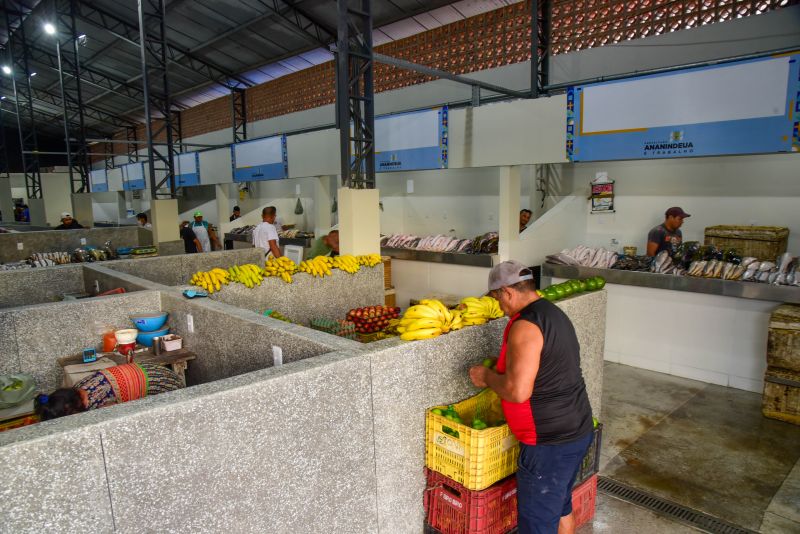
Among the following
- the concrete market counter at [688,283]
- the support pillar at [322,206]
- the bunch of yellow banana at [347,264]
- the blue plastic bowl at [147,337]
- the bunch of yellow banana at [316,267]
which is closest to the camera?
the blue plastic bowl at [147,337]

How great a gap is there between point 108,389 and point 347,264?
123 inches

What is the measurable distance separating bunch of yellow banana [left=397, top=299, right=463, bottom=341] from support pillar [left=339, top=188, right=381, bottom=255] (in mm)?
3142

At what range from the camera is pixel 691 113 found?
5.59m

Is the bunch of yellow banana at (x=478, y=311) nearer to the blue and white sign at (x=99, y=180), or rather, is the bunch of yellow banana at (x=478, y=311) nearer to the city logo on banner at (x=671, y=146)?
the city logo on banner at (x=671, y=146)

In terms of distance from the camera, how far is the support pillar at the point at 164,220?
33.3 feet

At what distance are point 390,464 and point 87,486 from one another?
147 cm

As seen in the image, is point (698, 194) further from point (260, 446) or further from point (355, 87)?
point (260, 446)

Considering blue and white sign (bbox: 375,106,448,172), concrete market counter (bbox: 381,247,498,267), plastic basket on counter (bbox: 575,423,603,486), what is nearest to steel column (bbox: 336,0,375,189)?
blue and white sign (bbox: 375,106,448,172)

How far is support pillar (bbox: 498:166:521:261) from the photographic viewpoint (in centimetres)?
729

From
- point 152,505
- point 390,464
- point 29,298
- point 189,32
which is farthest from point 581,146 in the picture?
point 189,32

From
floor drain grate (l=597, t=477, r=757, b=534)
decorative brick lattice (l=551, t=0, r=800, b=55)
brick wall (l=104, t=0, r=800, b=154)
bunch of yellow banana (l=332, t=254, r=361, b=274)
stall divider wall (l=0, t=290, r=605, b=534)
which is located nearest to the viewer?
stall divider wall (l=0, t=290, r=605, b=534)

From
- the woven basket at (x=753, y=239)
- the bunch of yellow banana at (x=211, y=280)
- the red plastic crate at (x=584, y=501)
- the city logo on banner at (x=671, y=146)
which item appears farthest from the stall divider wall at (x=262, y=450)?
the woven basket at (x=753, y=239)

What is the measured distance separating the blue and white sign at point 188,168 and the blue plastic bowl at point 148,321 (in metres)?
10.8

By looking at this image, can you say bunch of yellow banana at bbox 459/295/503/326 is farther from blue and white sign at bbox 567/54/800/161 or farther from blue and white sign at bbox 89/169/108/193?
blue and white sign at bbox 89/169/108/193
